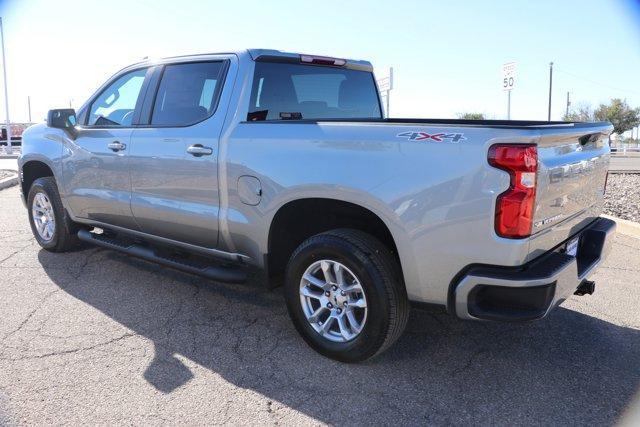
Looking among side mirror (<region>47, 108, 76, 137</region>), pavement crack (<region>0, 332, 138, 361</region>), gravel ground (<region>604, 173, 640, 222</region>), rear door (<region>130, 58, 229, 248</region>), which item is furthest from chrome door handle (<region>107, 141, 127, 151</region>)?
gravel ground (<region>604, 173, 640, 222</region>)

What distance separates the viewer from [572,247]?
318 cm

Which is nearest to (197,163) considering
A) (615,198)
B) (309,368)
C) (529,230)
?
(309,368)

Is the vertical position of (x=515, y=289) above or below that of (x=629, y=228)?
above

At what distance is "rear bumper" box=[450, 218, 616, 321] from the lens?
2.58m

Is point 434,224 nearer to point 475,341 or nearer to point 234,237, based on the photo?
point 475,341

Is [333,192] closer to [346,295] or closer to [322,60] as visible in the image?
[346,295]

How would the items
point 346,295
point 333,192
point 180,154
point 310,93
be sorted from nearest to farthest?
point 333,192
point 346,295
point 180,154
point 310,93

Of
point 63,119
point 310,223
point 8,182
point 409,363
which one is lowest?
point 409,363

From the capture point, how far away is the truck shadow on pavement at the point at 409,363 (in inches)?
109

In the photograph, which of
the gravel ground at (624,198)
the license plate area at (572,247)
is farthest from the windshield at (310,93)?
the gravel ground at (624,198)

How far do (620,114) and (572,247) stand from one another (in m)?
55.3

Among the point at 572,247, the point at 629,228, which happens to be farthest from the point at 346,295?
the point at 629,228

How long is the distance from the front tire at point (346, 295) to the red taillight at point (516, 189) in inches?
28.1

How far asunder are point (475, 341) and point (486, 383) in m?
0.56
